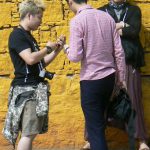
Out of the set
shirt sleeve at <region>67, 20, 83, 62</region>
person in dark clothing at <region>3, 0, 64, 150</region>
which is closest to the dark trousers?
shirt sleeve at <region>67, 20, 83, 62</region>

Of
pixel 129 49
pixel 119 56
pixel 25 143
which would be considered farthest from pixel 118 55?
pixel 25 143

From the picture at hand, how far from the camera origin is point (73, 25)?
15.4ft

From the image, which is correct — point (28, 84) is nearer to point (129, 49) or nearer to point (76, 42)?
point (76, 42)

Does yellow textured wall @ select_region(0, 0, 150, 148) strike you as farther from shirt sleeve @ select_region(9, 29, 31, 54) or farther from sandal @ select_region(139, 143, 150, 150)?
shirt sleeve @ select_region(9, 29, 31, 54)

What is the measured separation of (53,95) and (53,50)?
151 centimetres

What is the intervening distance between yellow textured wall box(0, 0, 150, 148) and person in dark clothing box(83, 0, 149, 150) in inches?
13.2

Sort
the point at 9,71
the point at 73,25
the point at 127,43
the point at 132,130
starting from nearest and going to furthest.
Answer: the point at 73,25, the point at 132,130, the point at 127,43, the point at 9,71

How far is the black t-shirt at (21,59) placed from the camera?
15.8 ft

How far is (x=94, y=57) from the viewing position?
473 centimetres

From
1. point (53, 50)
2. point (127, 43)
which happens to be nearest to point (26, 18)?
point (53, 50)

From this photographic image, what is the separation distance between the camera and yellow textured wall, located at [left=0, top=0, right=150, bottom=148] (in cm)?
637

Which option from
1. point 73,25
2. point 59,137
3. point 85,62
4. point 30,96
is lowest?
point 59,137

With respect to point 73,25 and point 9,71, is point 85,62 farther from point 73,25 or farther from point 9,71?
point 9,71

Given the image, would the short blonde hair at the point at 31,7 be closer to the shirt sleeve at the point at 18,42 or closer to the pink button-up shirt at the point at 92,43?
the shirt sleeve at the point at 18,42
